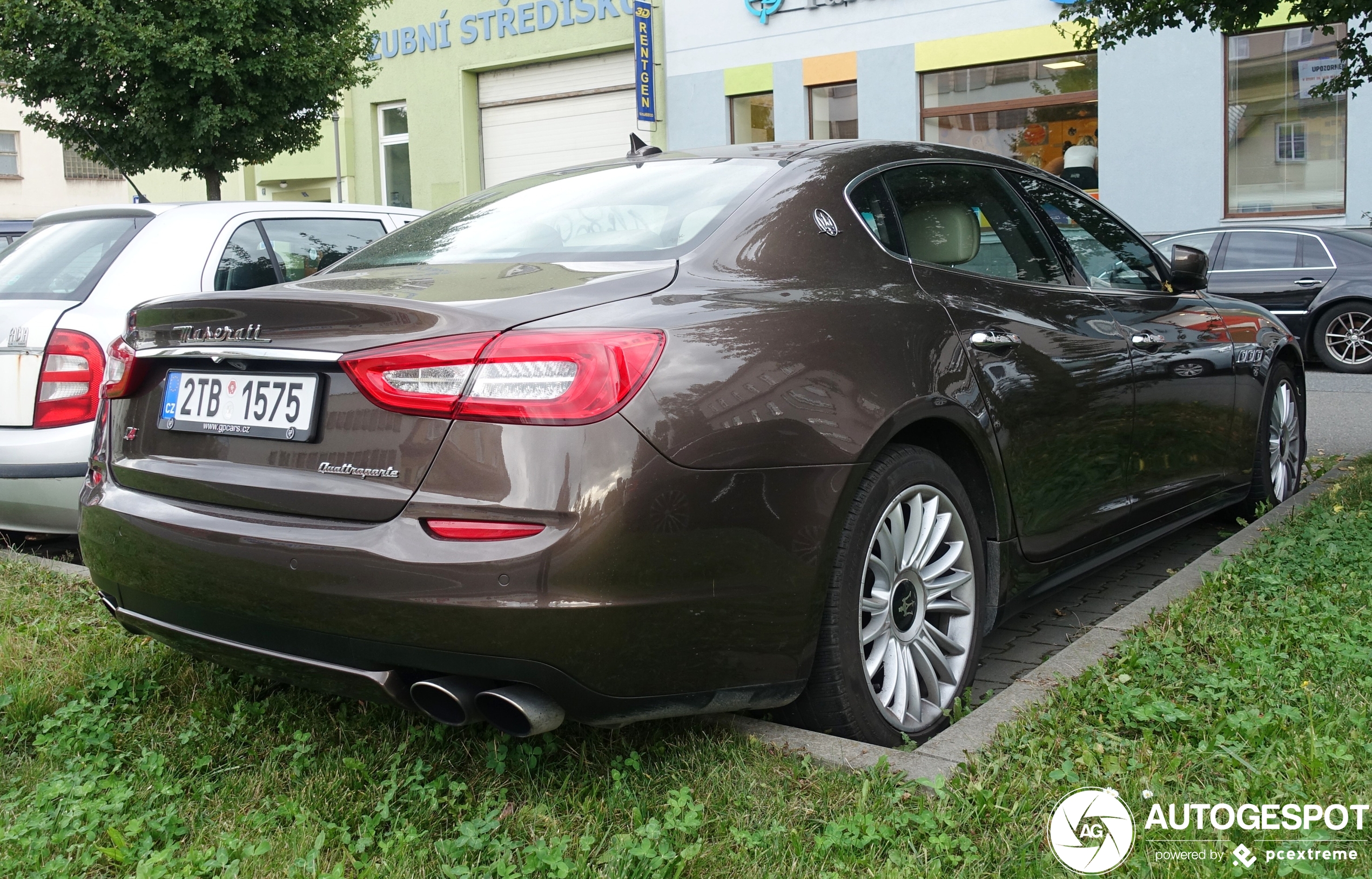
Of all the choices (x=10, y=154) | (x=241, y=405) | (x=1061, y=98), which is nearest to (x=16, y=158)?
(x=10, y=154)

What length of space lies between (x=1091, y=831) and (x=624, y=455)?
3.66 ft

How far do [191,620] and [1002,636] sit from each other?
2.45m

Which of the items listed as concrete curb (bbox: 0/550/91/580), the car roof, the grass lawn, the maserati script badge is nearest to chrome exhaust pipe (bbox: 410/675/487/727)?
the grass lawn

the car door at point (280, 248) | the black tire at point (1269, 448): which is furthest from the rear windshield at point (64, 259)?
the black tire at point (1269, 448)

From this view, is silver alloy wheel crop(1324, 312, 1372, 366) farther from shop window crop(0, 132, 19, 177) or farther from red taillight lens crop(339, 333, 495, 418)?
shop window crop(0, 132, 19, 177)

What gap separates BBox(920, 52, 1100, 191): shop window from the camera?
16.0 metres

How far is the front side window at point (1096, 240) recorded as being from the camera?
4.02 meters

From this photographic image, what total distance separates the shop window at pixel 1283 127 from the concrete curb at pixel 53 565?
14.4m

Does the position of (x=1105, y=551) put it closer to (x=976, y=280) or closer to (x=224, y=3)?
(x=976, y=280)

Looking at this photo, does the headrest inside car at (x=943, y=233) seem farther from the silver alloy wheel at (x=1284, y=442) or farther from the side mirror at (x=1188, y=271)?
the silver alloy wheel at (x=1284, y=442)

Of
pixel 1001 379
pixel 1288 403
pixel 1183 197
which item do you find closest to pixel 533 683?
pixel 1001 379

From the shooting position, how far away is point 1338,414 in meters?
8.77

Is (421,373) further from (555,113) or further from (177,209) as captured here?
(555,113)

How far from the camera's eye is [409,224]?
3717 millimetres
